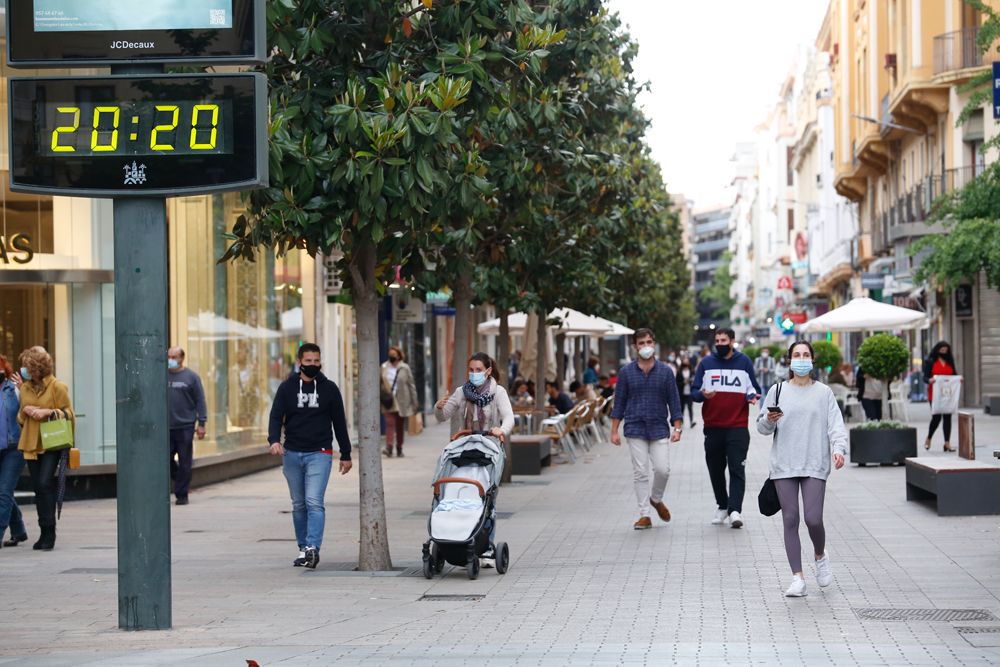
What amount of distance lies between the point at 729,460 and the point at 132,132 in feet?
26.2

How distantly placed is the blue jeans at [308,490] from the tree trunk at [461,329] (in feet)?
23.5

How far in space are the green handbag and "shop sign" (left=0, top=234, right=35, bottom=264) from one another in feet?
17.7

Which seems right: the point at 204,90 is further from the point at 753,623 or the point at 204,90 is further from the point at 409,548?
the point at 409,548

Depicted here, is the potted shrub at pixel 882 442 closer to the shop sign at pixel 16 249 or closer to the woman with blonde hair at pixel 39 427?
the shop sign at pixel 16 249

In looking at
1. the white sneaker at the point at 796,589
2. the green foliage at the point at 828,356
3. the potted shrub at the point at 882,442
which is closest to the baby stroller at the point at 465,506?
the white sneaker at the point at 796,589

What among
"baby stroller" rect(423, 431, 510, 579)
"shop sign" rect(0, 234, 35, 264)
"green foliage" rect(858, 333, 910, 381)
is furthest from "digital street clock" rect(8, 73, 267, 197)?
"green foliage" rect(858, 333, 910, 381)

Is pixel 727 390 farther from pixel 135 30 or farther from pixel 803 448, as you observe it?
pixel 135 30

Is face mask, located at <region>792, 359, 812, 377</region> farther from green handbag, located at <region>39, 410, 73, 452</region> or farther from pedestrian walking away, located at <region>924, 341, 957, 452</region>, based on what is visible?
pedestrian walking away, located at <region>924, 341, 957, 452</region>

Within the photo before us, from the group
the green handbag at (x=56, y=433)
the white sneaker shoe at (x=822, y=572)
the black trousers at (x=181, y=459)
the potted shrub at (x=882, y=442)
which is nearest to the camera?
the white sneaker shoe at (x=822, y=572)

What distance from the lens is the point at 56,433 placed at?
15023 mm

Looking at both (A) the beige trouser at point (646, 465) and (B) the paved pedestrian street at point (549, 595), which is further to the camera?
(A) the beige trouser at point (646, 465)

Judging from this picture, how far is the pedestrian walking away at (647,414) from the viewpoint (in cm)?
1574

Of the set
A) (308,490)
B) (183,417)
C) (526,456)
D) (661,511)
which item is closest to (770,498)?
(308,490)

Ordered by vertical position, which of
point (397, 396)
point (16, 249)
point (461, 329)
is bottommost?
point (397, 396)
